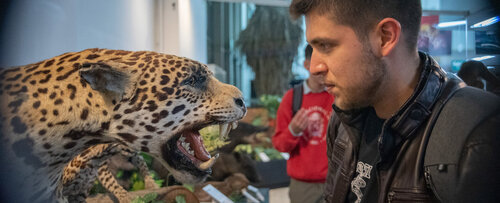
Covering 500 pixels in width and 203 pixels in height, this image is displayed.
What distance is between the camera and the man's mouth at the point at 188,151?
1044 mm

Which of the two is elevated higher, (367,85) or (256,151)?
(367,85)

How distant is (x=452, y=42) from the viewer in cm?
125

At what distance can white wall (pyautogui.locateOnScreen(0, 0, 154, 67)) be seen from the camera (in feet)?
2.83

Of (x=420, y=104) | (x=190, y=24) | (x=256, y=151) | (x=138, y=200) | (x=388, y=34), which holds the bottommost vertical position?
(x=256, y=151)

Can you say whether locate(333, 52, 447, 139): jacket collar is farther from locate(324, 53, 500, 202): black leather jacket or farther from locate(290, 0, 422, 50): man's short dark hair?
locate(290, 0, 422, 50): man's short dark hair

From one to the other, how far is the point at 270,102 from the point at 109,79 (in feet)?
13.7

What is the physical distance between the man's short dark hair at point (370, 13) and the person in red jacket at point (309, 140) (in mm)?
1466

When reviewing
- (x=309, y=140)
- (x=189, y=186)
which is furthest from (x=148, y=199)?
(x=309, y=140)

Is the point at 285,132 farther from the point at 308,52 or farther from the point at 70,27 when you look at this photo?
the point at 70,27

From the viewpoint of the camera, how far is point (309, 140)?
271cm

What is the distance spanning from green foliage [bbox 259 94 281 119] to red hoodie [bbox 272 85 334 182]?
1.93 meters

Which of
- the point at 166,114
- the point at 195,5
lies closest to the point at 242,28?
the point at 195,5

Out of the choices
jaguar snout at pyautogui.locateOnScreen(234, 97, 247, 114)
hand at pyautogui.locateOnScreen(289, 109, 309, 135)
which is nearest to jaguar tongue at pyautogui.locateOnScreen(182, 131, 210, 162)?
jaguar snout at pyautogui.locateOnScreen(234, 97, 247, 114)

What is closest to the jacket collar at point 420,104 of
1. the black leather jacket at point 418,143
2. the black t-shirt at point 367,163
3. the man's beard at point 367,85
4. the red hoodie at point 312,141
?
the black leather jacket at point 418,143
